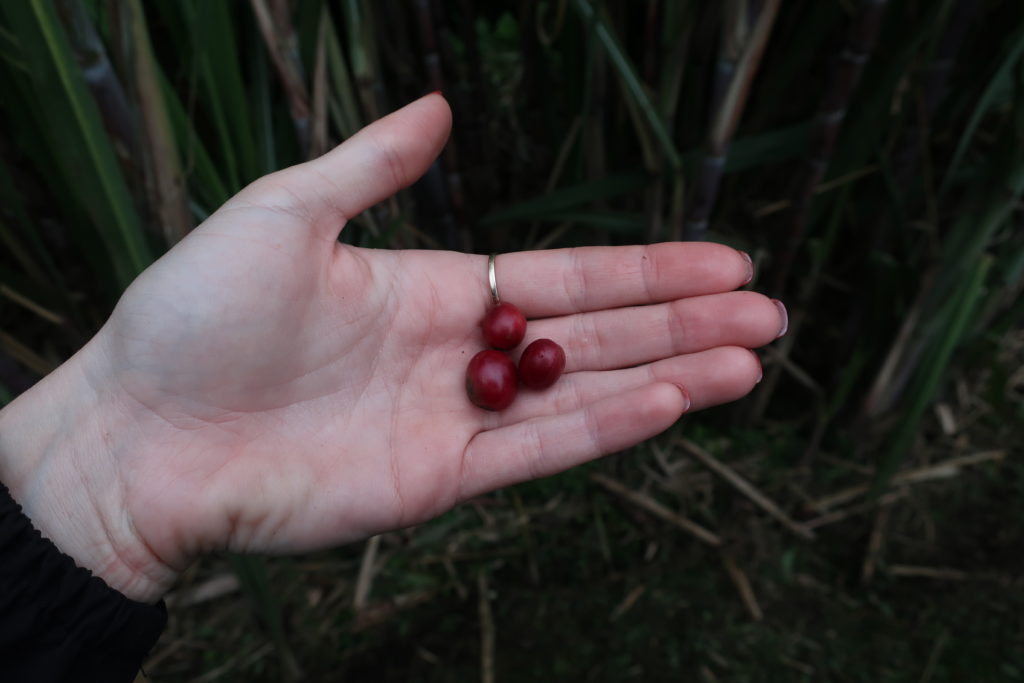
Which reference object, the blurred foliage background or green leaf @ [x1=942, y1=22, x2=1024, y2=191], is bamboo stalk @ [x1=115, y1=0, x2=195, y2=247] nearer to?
the blurred foliage background

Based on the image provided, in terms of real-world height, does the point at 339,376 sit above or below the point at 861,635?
above

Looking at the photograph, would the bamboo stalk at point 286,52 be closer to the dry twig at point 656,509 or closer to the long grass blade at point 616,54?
the long grass blade at point 616,54

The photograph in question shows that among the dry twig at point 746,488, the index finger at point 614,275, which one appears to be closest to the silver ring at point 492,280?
the index finger at point 614,275

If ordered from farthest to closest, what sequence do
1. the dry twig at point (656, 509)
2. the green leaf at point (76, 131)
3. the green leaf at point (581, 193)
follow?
the dry twig at point (656, 509), the green leaf at point (581, 193), the green leaf at point (76, 131)

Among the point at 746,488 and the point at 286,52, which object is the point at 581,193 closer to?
the point at 286,52

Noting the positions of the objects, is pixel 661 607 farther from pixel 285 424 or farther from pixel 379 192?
pixel 379 192

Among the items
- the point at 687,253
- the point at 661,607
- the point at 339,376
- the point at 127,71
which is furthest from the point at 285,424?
the point at 661,607

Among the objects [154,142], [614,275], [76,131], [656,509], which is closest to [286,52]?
[154,142]
